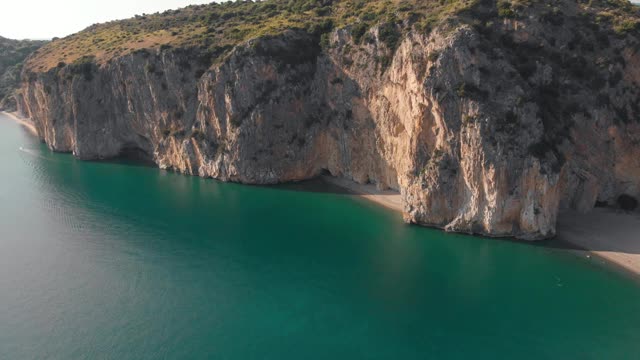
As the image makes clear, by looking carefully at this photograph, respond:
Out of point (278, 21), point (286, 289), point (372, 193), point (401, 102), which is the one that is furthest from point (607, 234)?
point (278, 21)

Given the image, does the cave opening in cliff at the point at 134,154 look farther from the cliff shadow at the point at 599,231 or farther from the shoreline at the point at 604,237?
the cliff shadow at the point at 599,231

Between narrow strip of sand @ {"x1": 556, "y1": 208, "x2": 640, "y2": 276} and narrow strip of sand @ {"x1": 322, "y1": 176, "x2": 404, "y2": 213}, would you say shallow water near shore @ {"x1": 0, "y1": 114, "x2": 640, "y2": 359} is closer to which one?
narrow strip of sand @ {"x1": 322, "y1": 176, "x2": 404, "y2": 213}

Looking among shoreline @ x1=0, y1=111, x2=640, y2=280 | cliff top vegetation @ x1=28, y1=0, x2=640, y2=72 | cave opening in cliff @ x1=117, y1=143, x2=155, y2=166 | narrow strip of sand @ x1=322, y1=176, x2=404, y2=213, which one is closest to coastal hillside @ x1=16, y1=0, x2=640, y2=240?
cliff top vegetation @ x1=28, y1=0, x2=640, y2=72

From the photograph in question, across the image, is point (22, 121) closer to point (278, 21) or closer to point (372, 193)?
point (278, 21)

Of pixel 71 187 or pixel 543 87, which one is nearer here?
pixel 543 87

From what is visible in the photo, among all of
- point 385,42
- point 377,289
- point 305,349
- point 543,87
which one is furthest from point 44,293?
point 543,87

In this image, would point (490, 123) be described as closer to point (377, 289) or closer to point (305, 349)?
point (377, 289)

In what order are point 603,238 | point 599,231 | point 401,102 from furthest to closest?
1. point 401,102
2. point 599,231
3. point 603,238
